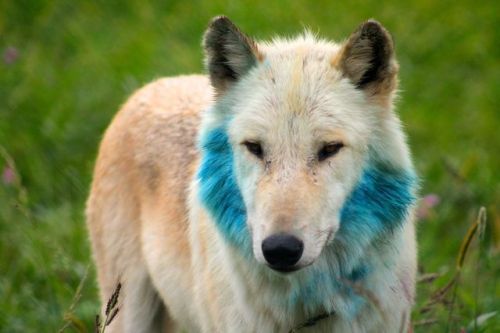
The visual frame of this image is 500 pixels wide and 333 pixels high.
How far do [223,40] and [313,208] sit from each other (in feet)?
3.23

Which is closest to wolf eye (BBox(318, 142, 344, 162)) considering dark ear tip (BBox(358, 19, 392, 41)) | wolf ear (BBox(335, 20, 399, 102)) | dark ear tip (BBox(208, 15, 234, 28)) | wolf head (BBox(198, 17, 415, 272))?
wolf head (BBox(198, 17, 415, 272))

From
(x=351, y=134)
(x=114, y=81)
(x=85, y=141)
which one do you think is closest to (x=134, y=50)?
(x=114, y=81)

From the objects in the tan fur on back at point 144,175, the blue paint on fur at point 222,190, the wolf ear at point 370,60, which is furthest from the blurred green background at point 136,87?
the wolf ear at point 370,60

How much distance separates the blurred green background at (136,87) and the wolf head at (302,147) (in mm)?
1047

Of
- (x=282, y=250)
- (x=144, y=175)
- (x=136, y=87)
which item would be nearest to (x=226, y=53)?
(x=282, y=250)

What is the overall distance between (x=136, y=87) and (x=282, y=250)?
5.44 m

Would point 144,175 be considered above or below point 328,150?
below

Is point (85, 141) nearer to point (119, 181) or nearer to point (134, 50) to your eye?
point (134, 50)

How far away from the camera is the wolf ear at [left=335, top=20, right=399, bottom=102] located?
4.43 metres

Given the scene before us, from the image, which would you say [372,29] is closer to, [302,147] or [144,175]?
[302,147]

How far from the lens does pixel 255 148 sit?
14.3 feet

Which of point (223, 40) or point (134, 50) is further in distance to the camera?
point (134, 50)

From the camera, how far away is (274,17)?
441 inches

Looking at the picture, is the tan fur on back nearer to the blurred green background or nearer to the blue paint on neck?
the blurred green background
